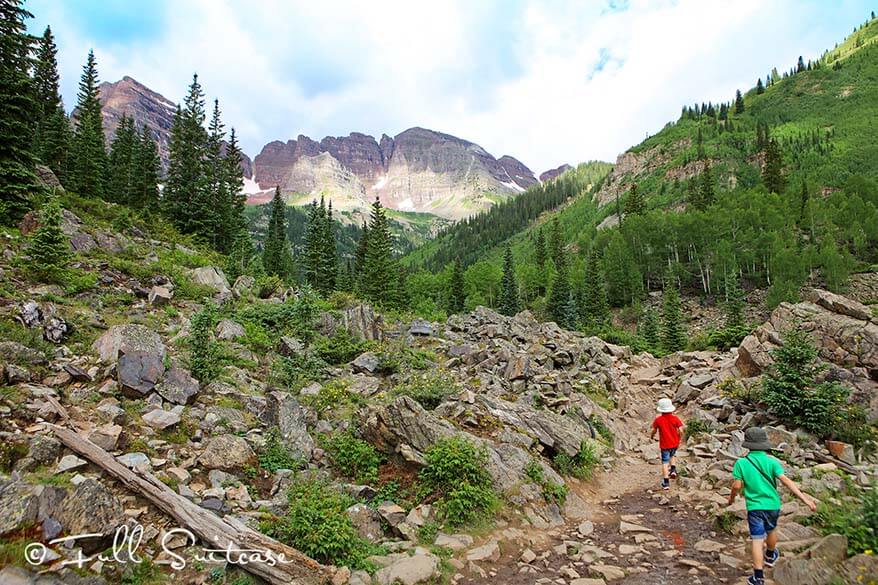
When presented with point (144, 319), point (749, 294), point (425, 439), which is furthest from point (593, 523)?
point (749, 294)

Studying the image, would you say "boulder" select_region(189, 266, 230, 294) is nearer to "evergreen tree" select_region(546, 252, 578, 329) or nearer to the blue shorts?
the blue shorts

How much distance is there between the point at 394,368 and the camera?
59.5 ft

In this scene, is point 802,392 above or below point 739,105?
below

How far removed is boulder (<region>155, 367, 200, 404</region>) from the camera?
10461mm

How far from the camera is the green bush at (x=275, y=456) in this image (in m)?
9.27

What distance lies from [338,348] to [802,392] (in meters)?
17.1

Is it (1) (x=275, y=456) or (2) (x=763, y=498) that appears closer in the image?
(2) (x=763, y=498)

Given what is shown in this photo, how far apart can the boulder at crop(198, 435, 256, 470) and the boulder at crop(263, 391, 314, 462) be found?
3.26 feet

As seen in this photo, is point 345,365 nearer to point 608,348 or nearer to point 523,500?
point 523,500

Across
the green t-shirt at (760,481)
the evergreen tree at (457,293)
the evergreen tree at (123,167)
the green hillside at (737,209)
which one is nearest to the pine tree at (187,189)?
the evergreen tree at (123,167)

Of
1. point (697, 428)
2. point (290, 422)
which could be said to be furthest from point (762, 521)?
point (697, 428)

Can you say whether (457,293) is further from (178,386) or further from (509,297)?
(178,386)

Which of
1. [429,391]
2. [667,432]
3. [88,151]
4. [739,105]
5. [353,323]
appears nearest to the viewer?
[667,432]

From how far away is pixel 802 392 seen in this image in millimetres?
13531
